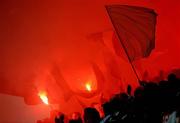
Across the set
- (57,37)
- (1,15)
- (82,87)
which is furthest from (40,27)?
(82,87)

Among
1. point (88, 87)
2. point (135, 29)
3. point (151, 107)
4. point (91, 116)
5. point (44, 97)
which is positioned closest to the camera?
point (151, 107)

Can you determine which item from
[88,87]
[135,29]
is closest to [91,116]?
[88,87]

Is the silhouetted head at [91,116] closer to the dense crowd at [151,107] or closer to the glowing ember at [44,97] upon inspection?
→ the dense crowd at [151,107]

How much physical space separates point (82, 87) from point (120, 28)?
125 cm

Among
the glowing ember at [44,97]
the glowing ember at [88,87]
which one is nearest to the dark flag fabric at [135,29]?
the glowing ember at [88,87]

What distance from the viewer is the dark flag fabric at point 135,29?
5.06m

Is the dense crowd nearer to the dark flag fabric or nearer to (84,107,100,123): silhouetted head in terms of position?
(84,107,100,123): silhouetted head

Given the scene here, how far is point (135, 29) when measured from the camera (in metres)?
5.18

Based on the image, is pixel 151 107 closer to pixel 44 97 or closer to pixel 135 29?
pixel 135 29

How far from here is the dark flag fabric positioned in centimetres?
506

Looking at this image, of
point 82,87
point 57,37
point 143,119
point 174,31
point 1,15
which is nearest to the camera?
point 143,119

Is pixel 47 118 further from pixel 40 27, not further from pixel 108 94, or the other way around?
pixel 40 27

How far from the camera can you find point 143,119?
10.2 feet

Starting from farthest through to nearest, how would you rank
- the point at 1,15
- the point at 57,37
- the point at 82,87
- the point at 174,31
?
the point at 1,15
the point at 57,37
the point at 82,87
the point at 174,31
